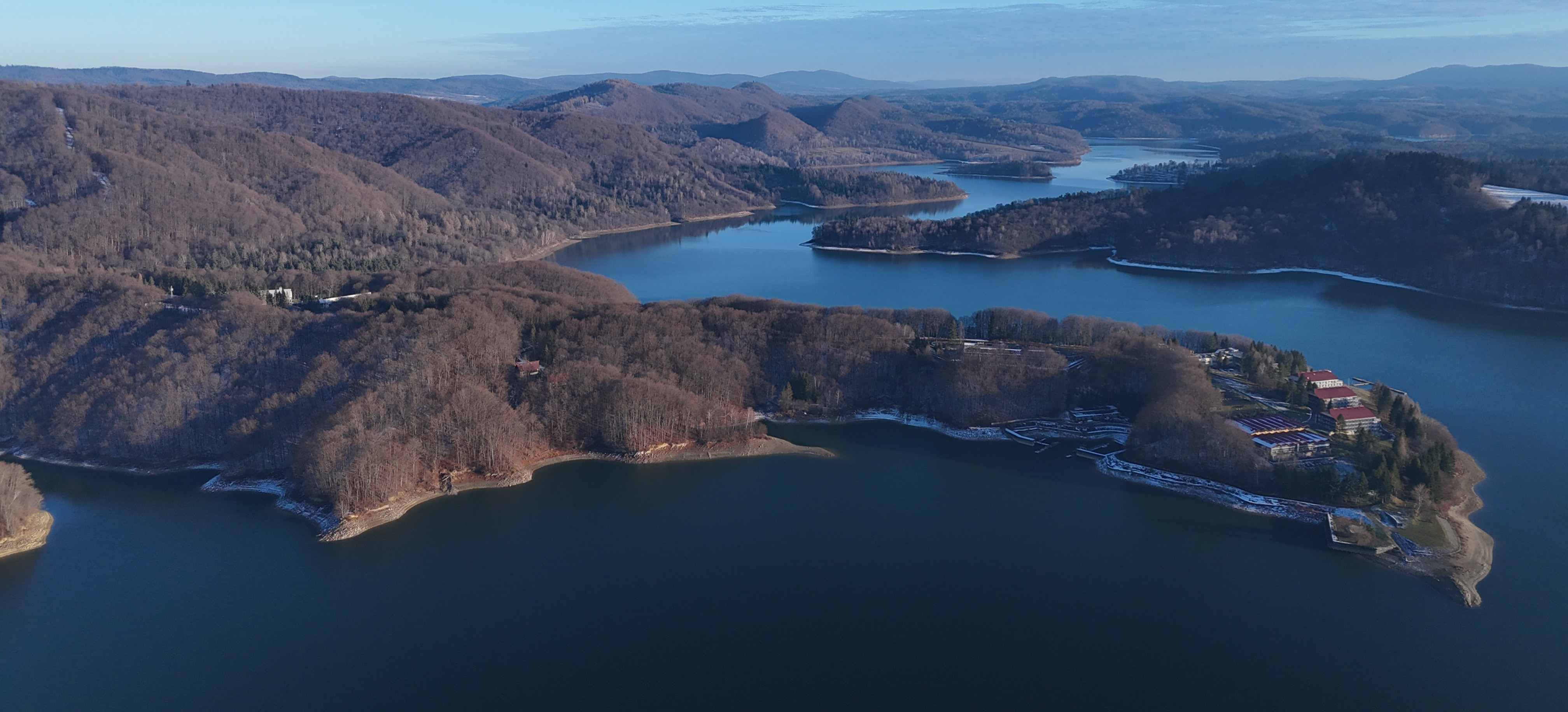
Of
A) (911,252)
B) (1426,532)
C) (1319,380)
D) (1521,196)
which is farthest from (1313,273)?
(1426,532)

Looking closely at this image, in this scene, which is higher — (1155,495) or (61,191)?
(61,191)

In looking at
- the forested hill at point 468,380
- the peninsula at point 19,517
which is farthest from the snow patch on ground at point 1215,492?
the peninsula at point 19,517

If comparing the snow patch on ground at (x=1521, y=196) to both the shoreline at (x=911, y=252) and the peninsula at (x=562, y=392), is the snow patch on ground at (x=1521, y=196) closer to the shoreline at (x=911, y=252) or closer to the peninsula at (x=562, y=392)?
the shoreline at (x=911, y=252)

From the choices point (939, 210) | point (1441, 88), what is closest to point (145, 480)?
point (939, 210)

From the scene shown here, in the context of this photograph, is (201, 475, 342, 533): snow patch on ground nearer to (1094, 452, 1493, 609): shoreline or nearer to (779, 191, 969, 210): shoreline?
(1094, 452, 1493, 609): shoreline

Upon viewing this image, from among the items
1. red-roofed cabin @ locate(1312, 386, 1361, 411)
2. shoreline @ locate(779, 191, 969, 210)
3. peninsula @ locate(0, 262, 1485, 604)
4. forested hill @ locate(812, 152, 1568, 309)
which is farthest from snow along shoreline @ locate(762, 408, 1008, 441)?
shoreline @ locate(779, 191, 969, 210)

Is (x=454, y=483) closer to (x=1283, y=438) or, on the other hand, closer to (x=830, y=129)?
(x=1283, y=438)

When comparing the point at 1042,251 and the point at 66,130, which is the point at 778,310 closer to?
the point at 1042,251
